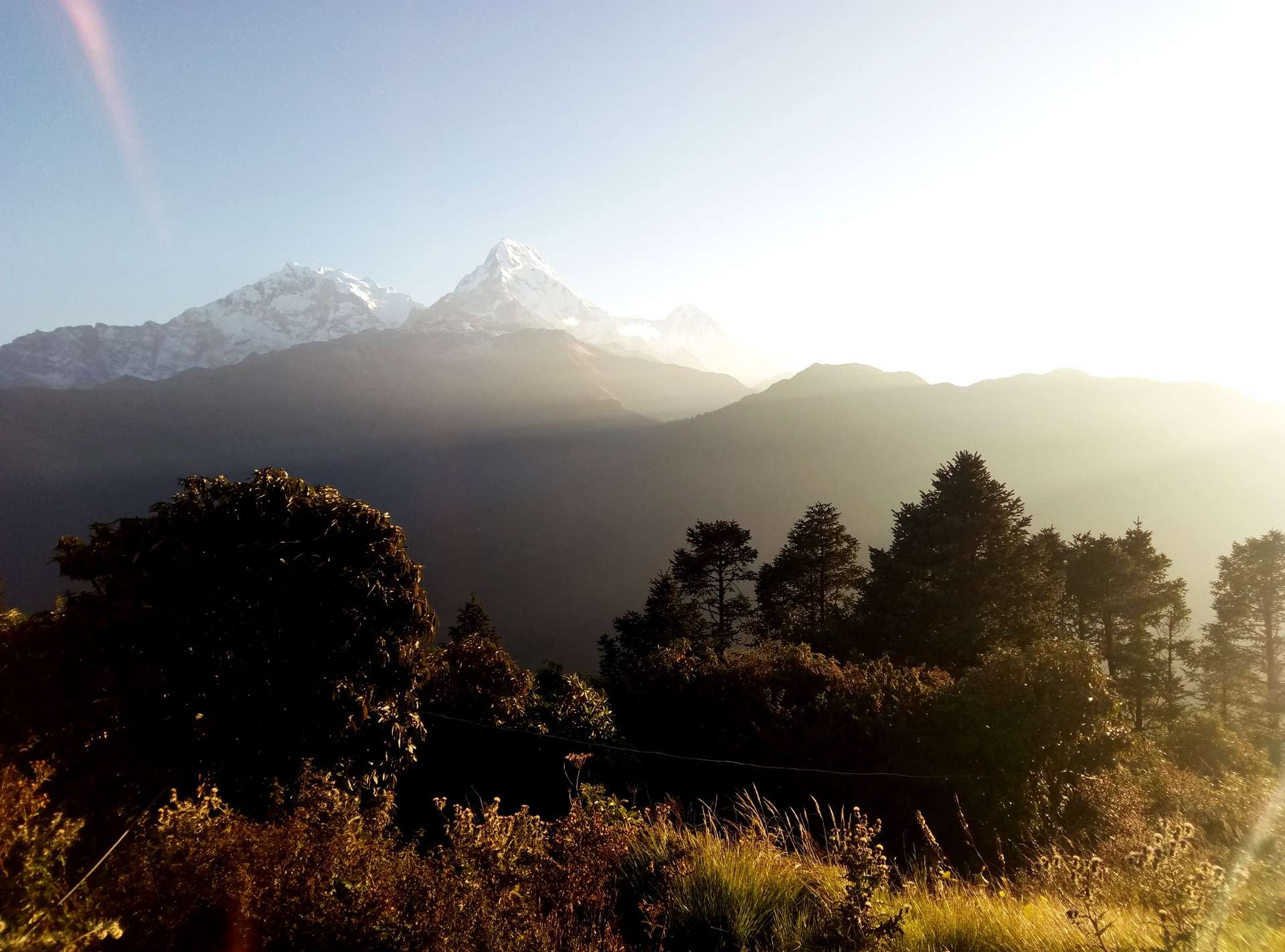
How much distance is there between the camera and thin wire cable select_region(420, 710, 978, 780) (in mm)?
9117

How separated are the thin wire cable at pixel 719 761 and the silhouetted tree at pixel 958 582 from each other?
33.2 ft

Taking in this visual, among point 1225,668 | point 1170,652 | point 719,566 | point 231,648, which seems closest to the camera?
point 231,648

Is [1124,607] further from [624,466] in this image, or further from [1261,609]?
[624,466]

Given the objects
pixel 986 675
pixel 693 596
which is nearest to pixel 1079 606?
pixel 693 596

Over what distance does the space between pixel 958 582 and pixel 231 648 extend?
→ 69.2ft

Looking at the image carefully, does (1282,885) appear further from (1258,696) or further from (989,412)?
(989,412)

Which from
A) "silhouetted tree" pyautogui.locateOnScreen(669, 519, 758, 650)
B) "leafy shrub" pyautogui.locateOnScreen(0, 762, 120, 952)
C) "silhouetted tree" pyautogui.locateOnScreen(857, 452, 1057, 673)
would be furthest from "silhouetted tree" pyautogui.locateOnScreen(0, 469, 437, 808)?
"silhouetted tree" pyautogui.locateOnScreen(669, 519, 758, 650)

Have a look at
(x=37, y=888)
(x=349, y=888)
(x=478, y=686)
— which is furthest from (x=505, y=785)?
(x=37, y=888)

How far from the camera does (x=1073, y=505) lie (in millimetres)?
89438

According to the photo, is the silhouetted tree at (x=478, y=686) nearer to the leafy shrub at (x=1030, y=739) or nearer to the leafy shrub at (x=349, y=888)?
the leafy shrub at (x=349, y=888)

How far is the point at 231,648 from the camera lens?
6777 millimetres

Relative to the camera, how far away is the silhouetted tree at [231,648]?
594 centimetres

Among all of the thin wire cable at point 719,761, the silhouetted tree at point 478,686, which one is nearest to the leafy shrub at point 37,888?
the silhouetted tree at point 478,686

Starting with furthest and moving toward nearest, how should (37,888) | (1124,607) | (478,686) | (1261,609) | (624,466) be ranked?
(624,466)
(1261,609)
(1124,607)
(478,686)
(37,888)
